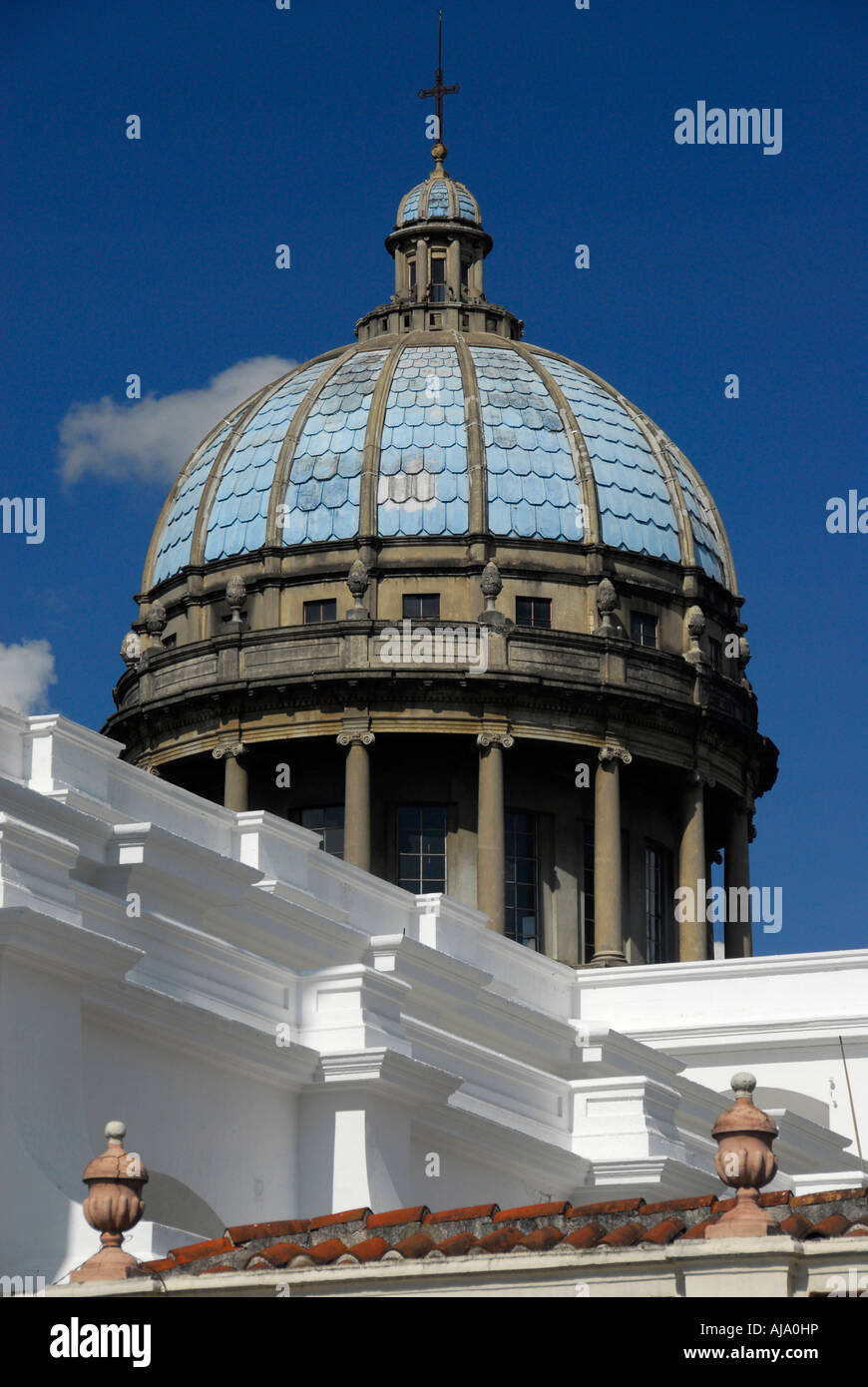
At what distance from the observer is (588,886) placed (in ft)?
159

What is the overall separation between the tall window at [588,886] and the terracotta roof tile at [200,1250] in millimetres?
27850

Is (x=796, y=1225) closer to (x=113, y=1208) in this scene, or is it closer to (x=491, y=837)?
(x=113, y=1208)

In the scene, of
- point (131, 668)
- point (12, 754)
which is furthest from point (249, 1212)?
point (131, 668)

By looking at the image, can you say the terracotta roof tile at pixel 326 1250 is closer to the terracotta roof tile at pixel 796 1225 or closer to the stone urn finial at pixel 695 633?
the terracotta roof tile at pixel 796 1225

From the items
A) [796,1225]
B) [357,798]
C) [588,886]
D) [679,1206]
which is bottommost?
[796,1225]

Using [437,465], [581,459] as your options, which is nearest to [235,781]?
[437,465]

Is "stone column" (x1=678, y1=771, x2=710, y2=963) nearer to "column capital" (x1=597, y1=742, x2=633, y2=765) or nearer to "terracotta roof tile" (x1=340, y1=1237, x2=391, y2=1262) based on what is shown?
"column capital" (x1=597, y1=742, x2=633, y2=765)

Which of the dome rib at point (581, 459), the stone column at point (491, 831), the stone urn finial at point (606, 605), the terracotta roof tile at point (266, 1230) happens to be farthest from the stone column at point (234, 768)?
the terracotta roof tile at point (266, 1230)

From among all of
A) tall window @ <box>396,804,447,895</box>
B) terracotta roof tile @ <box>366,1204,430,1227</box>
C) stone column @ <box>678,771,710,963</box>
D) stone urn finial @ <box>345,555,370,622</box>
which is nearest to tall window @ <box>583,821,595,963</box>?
stone column @ <box>678,771,710,963</box>

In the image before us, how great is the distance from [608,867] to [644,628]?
17.8 ft

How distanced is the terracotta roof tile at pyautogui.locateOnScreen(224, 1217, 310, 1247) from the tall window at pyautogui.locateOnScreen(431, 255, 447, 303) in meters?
36.6

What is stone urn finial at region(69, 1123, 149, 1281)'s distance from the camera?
17094 mm
